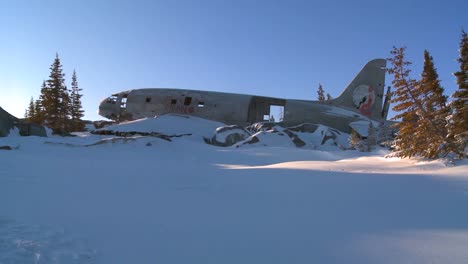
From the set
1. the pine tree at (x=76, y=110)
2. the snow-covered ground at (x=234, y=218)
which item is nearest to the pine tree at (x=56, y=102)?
the pine tree at (x=76, y=110)

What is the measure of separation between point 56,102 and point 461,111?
29909mm

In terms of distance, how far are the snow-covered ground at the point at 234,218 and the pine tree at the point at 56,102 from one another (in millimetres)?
25423

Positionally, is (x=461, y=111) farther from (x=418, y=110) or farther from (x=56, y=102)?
(x=56, y=102)

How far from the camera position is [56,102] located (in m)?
26.2

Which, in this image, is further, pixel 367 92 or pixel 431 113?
pixel 367 92

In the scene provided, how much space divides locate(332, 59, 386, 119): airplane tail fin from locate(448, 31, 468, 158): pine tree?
2233 centimetres

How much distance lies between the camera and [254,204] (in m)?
3.09

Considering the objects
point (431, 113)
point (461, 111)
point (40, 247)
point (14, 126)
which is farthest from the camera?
point (14, 126)

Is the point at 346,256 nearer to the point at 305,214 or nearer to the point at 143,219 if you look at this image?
the point at 305,214

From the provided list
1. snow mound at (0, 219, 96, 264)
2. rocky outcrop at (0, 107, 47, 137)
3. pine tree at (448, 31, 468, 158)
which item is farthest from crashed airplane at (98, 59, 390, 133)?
snow mound at (0, 219, 96, 264)

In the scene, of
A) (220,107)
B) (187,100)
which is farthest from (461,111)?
(187,100)

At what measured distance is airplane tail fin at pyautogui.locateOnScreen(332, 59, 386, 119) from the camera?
29.4 metres

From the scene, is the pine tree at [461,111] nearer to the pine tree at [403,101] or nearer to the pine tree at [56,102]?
the pine tree at [403,101]

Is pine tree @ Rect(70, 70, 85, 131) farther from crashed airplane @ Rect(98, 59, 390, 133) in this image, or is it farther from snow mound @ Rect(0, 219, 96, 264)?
snow mound @ Rect(0, 219, 96, 264)
